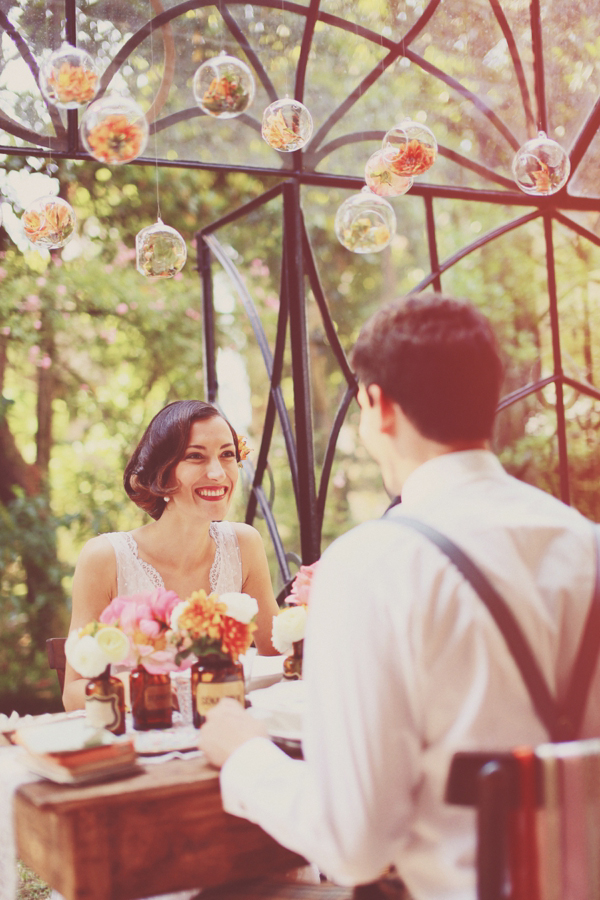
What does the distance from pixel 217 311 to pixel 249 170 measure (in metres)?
4.04

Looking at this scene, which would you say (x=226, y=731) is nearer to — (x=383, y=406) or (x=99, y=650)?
(x=99, y=650)

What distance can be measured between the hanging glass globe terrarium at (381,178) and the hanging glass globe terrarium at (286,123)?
0.24 metres

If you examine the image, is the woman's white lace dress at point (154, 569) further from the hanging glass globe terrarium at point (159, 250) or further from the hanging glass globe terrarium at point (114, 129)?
the hanging glass globe terrarium at point (114, 129)

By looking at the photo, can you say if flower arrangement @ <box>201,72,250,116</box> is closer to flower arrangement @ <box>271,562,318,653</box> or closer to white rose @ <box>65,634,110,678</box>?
flower arrangement @ <box>271,562,318,653</box>

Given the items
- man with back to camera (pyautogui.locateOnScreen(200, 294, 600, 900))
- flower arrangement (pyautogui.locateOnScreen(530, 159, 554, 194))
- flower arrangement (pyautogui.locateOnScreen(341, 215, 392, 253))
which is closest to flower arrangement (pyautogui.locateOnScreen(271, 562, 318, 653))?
man with back to camera (pyautogui.locateOnScreen(200, 294, 600, 900))

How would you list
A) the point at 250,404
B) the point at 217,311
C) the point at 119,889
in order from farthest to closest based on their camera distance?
the point at 250,404, the point at 217,311, the point at 119,889

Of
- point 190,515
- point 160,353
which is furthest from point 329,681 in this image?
point 160,353

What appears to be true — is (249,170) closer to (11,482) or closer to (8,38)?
(8,38)

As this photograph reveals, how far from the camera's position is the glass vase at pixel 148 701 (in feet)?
Answer: 6.40

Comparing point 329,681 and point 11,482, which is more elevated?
point 11,482

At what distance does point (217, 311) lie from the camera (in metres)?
7.73

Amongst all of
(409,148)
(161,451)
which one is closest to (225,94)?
(409,148)

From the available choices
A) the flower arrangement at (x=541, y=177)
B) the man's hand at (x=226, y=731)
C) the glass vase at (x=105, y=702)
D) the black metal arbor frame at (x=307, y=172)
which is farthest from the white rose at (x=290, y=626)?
the flower arrangement at (x=541, y=177)

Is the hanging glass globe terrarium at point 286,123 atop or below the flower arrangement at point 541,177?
atop
